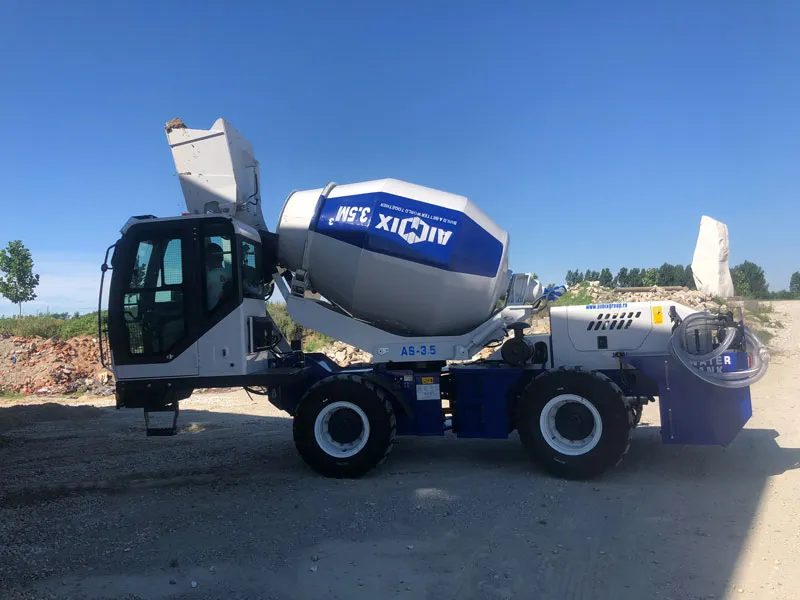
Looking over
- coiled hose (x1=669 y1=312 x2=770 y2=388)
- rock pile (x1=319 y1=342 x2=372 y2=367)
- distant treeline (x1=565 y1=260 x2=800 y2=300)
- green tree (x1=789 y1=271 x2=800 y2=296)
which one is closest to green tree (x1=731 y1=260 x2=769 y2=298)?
distant treeline (x1=565 y1=260 x2=800 y2=300)

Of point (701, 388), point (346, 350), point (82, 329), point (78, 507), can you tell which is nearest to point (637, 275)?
point (346, 350)

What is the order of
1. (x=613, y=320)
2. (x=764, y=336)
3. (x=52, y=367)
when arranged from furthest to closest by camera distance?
(x=52, y=367)
(x=764, y=336)
(x=613, y=320)

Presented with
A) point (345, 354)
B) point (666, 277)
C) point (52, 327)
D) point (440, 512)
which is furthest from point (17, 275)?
point (666, 277)

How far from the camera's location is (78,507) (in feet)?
19.5

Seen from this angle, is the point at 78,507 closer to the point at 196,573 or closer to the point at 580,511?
the point at 196,573

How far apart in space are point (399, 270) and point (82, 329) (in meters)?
23.7

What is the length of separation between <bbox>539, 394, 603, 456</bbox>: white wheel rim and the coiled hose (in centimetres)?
120

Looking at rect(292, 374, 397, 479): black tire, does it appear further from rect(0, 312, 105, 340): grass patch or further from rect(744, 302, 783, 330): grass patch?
rect(0, 312, 105, 340): grass patch

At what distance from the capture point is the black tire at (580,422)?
6.11 metres

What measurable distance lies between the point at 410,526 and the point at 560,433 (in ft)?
7.59

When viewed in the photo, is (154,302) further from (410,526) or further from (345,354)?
(345,354)

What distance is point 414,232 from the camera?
6.70 meters

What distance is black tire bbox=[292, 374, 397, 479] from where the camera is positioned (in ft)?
21.7

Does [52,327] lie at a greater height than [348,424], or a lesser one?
greater
